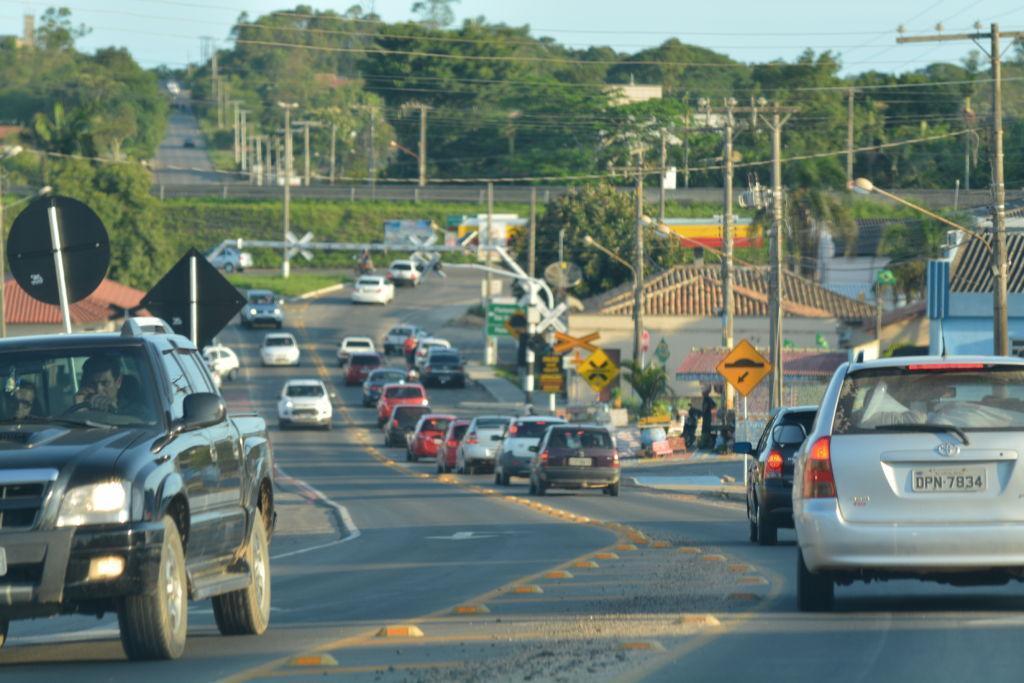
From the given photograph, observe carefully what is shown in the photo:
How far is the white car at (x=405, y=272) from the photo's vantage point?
10812 centimetres

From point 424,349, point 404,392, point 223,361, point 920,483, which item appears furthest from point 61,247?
point 424,349

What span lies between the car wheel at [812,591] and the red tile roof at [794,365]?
44.8m

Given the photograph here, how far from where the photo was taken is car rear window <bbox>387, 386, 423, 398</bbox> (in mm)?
61469

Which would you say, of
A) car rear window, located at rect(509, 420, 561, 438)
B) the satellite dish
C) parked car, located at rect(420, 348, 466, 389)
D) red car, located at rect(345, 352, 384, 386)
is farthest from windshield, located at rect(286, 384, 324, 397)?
car rear window, located at rect(509, 420, 561, 438)

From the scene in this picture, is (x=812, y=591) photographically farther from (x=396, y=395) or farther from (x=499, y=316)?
(x=499, y=316)

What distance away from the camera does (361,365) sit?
245 feet

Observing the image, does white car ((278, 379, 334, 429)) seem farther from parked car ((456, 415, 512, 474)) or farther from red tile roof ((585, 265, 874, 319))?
parked car ((456, 415, 512, 474))

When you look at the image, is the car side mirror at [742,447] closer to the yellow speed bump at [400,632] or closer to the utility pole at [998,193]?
the yellow speed bump at [400,632]

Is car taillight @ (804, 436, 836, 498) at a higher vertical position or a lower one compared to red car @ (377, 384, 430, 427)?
higher

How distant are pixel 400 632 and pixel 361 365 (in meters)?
62.8

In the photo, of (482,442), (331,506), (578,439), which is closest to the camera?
(331,506)

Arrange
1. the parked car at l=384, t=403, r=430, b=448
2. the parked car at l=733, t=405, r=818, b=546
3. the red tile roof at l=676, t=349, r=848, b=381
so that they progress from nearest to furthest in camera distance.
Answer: the parked car at l=733, t=405, r=818, b=546 < the parked car at l=384, t=403, r=430, b=448 < the red tile roof at l=676, t=349, r=848, b=381

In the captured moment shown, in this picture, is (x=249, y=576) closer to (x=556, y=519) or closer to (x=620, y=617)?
(x=620, y=617)

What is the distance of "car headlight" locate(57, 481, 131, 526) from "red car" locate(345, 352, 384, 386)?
64.4 meters
